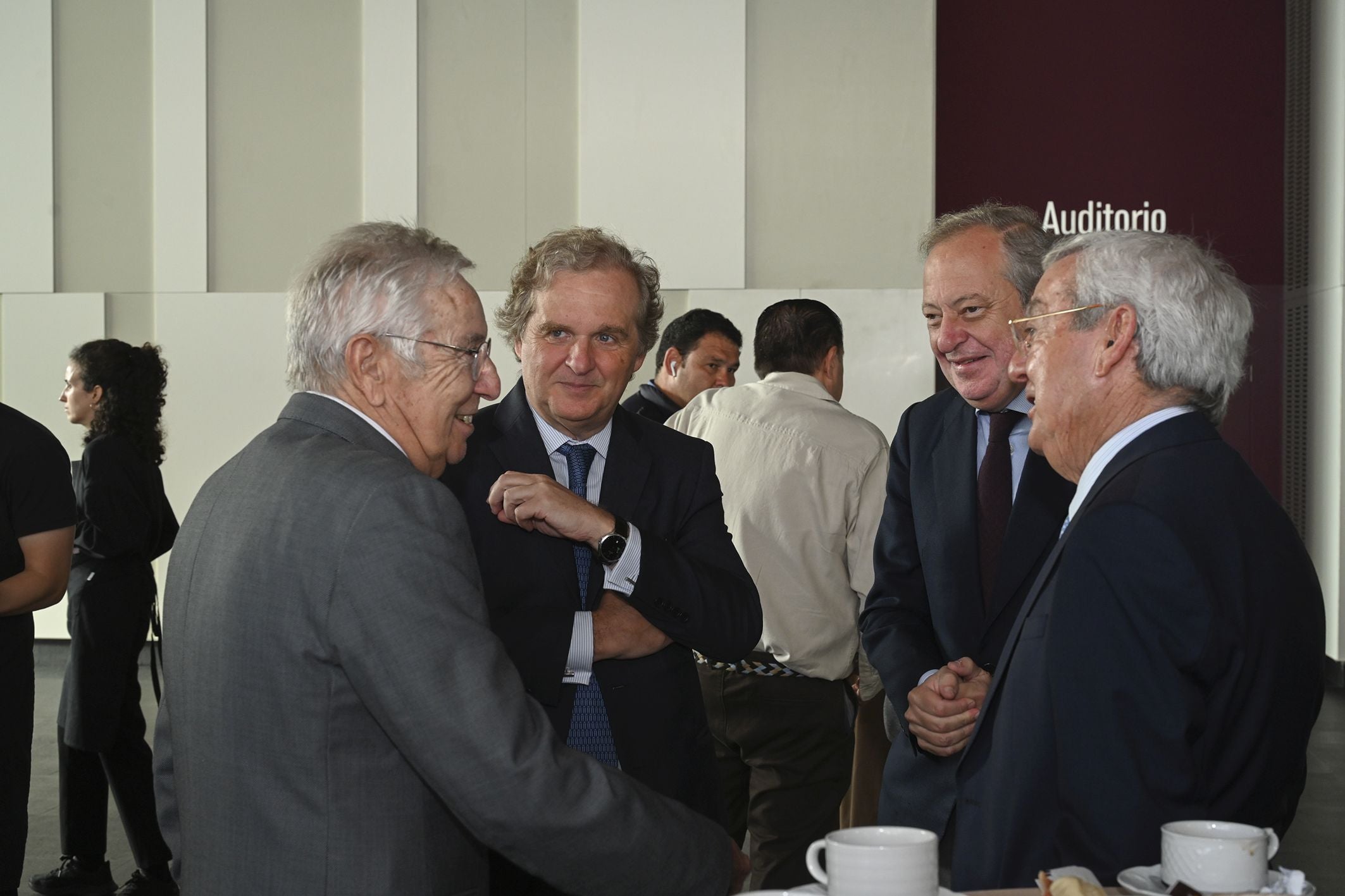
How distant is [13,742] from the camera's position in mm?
3133

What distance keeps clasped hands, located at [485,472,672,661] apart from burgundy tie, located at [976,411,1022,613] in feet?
2.09

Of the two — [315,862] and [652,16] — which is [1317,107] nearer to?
[652,16]

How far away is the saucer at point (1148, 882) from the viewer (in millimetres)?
1275

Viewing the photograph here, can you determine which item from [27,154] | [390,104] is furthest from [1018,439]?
[27,154]

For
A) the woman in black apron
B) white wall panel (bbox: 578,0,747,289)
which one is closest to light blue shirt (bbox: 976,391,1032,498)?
the woman in black apron

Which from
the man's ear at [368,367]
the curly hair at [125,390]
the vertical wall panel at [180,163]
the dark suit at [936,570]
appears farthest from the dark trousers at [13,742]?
the vertical wall panel at [180,163]

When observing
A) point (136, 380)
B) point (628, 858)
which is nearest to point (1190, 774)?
point (628, 858)

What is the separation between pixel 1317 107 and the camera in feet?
27.1

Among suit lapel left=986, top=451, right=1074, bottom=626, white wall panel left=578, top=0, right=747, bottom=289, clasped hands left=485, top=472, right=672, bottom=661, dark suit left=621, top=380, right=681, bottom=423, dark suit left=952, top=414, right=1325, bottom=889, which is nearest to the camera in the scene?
dark suit left=952, top=414, right=1325, bottom=889

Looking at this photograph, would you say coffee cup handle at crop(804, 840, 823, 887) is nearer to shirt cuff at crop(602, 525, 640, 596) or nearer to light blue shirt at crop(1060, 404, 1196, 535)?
light blue shirt at crop(1060, 404, 1196, 535)

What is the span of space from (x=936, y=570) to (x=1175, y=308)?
2.64 feet

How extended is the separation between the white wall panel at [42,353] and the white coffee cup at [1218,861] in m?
8.47

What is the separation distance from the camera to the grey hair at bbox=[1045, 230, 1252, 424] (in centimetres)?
168

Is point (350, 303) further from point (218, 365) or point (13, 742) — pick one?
point (218, 365)
